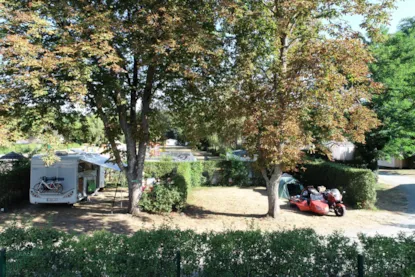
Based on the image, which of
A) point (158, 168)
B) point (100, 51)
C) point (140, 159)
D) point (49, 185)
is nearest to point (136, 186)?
point (140, 159)

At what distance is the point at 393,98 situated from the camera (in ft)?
57.9

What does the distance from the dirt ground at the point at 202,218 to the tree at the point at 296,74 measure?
6.97 feet

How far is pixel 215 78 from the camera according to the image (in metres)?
10.7

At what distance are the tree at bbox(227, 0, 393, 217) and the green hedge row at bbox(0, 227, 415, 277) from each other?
4665 millimetres

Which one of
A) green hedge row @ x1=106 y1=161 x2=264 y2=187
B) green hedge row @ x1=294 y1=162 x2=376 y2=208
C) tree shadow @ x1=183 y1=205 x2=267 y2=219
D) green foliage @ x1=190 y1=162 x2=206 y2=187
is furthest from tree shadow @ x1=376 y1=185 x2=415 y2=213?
green foliage @ x1=190 y1=162 x2=206 y2=187

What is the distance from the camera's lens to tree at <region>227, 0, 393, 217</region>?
29.1ft

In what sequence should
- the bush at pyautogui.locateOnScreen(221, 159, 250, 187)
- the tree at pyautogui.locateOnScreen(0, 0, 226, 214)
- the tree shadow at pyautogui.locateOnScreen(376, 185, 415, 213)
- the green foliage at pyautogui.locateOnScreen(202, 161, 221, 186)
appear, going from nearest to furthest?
the tree at pyautogui.locateOnScreen(0, 0, 226, 214), the tree shadow at pyautogui.locateOnScreen(376, 185, 415, 213), the bush at pyautogui.locateOnScreen(221, 159, 250, 187), the green foliage at pyautogui.locateOnScreen(202, 161, 221, 186)

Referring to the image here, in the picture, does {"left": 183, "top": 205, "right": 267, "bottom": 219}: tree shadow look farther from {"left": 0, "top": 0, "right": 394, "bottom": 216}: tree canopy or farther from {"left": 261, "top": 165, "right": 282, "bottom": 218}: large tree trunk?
{"left": 0, "top": 0, "right": 394, "bottom": 216}: tree canopy

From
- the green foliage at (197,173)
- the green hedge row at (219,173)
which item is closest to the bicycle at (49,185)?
the green hedge row at (219,173)

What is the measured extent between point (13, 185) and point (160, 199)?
22.1 feet

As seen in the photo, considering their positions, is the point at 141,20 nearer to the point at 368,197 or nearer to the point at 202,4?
the point at 202,4

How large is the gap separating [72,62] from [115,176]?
564 inches

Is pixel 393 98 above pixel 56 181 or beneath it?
above

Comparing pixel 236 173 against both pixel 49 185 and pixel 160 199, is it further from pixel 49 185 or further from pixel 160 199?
pixel 49 185
